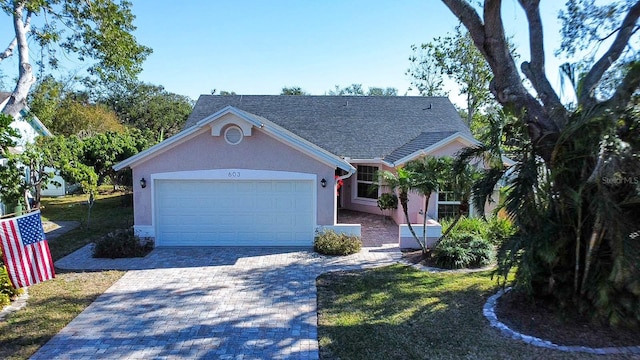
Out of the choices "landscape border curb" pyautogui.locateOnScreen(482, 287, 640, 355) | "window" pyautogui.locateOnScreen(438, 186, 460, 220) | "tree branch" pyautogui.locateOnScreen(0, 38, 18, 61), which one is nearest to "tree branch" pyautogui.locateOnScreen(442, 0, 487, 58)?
"landscape border curb" pyautogui.locateOnScreen(482, 287, 640, 355)

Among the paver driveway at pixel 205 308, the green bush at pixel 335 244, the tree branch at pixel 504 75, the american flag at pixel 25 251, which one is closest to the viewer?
the paver driveway at pixel 205 308

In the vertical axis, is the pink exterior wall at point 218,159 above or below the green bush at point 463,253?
above

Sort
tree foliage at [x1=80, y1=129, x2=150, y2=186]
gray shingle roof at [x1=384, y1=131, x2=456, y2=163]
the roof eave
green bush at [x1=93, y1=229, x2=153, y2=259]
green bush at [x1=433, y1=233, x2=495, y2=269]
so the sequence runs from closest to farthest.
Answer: green bush at [x1=433, y1=233, x2=495, y2=269], green bush at [x1=93, y1=229, x2=153, y2=259], the roof eave, gray shingle roof at [x1=384, y1=131, x2=456, y2=163], tree foliage at [x1=80, y1=129, x2=150, y2=186]

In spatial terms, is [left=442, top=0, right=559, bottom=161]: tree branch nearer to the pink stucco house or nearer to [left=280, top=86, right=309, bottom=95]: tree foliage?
the pink stucco house

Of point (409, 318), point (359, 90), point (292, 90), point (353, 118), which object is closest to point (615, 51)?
point (409, 318)

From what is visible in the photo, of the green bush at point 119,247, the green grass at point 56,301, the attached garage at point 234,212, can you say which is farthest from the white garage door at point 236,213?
the green grass at point 56,301

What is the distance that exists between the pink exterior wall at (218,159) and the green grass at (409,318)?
4362mm

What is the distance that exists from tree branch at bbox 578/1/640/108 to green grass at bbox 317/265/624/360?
4696mm

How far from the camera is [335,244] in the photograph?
12703mm

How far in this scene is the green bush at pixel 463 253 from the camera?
11227 millimetres

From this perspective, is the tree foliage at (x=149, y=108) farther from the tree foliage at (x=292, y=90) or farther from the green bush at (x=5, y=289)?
the green bush at (x=5, y=289)

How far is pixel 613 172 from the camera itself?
20.0 ft

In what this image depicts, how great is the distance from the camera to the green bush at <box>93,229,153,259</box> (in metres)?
12.4

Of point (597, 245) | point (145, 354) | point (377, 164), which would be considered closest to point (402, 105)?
point (377, 164)
